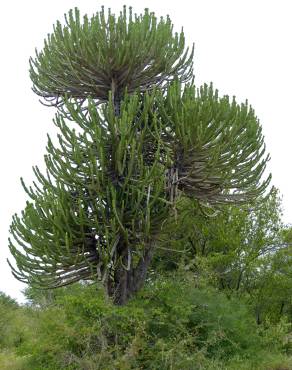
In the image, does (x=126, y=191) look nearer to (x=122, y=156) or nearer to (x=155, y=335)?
(x=122, y=156)

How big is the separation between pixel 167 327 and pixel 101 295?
5.95 feet

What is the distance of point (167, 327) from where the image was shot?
32.3 ft

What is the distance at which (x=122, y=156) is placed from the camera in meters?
9.46

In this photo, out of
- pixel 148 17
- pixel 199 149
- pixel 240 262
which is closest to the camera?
pixel 199 149

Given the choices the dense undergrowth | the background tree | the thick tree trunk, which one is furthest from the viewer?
the background tree

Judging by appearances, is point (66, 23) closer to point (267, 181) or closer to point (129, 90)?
point (129, 90)

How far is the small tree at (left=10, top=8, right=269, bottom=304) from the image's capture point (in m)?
9.04

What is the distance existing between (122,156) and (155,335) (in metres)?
3.56

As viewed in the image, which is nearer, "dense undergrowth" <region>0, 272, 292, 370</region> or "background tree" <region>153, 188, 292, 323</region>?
"dense undergrowth" <region>0, 272, 292, 370</region>

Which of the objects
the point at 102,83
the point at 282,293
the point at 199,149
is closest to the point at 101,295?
the point at 199,149

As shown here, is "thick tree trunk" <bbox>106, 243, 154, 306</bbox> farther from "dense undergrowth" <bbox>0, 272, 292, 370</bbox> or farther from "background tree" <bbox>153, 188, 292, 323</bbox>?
"background tree" <bbox>153, 188, 292, 323</bbox>

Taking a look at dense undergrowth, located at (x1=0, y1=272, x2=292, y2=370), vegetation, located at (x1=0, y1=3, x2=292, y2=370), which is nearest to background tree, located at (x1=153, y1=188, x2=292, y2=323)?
dense undergrowth, located at (x1=0, y1=272, x2=292, y2=370)

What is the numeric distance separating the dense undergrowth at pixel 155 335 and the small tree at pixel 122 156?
660 mm

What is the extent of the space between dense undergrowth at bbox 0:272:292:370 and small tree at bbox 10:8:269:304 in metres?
0.66
